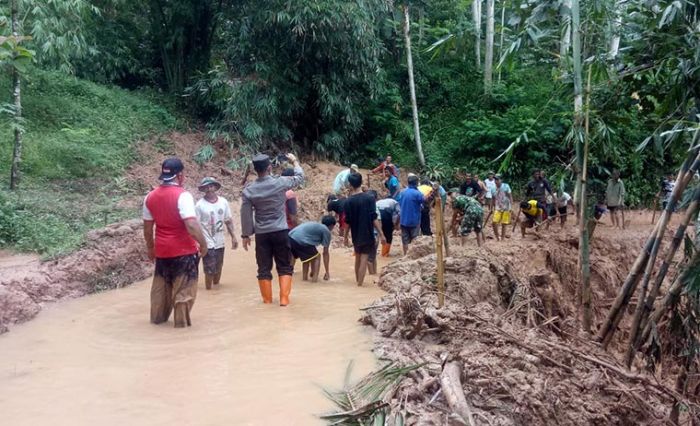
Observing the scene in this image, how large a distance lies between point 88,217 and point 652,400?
919 cm

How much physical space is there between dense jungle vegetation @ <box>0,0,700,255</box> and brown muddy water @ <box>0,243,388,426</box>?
10.7 feet

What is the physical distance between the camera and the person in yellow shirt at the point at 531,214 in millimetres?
13867

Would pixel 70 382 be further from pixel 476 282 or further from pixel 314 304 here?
pixel 476 282

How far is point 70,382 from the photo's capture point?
480cm

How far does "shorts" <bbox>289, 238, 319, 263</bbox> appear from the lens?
8930mm

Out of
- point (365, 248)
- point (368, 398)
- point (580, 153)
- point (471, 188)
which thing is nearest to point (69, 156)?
point (365, 248)

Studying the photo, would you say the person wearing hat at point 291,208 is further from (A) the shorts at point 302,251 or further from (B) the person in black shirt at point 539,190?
(B) the person in black shirt at point 539,190

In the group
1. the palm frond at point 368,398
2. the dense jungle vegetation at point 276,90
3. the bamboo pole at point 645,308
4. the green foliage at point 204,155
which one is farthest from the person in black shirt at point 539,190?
the palm frond at point 368,398

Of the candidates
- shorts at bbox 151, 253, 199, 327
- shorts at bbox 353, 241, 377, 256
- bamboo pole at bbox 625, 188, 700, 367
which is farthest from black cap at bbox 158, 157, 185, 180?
bamboo pole at bbox 625, 188, 700, 367

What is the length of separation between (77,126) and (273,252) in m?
10.8

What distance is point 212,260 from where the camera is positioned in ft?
27.4

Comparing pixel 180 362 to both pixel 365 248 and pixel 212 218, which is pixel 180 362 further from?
pixel 365 248

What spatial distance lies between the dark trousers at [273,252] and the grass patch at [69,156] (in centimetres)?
287

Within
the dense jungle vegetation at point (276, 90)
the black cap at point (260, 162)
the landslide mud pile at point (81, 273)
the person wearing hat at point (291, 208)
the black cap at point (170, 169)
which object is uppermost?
the dense jungle vegetation at point (276, 90)
